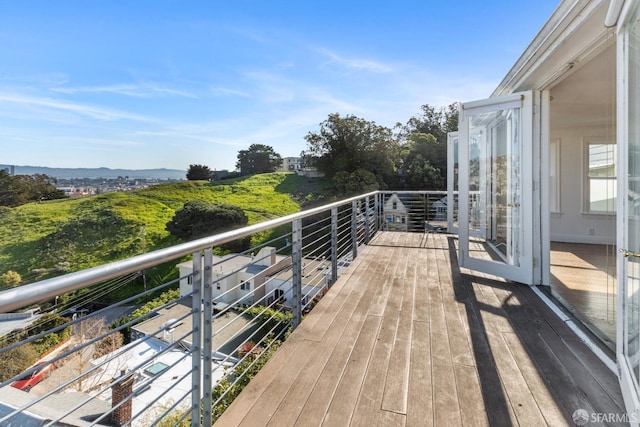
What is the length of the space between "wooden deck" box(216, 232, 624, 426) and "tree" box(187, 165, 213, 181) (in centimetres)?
3715

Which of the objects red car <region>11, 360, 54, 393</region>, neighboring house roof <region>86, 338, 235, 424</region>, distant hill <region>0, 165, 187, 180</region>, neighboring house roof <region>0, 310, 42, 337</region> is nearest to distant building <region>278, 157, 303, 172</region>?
distant hill <region>0, 165, 187, 180</region>

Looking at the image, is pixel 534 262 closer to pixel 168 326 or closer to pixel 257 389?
pixel 257 389

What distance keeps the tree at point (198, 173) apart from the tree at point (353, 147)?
1765 cm

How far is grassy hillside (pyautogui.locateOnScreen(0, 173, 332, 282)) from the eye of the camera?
2167 centimetres

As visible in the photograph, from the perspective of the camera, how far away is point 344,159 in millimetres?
22656

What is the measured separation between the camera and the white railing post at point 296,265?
2.21 metres

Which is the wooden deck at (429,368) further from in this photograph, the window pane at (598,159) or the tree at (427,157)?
the tree at (427,157)

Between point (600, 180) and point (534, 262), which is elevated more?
point (600, 180)

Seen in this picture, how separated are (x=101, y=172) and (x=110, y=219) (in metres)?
11.6

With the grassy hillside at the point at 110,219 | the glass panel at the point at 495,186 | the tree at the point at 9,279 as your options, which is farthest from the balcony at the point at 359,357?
the tree at the point at 9,279

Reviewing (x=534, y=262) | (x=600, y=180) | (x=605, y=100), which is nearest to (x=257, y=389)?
(x=534, y=262)

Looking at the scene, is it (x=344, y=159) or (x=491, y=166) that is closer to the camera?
(x=491, y=166)

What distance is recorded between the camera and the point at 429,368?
1728 millimetres

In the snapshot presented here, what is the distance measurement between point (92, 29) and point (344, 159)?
1794 centimetres
